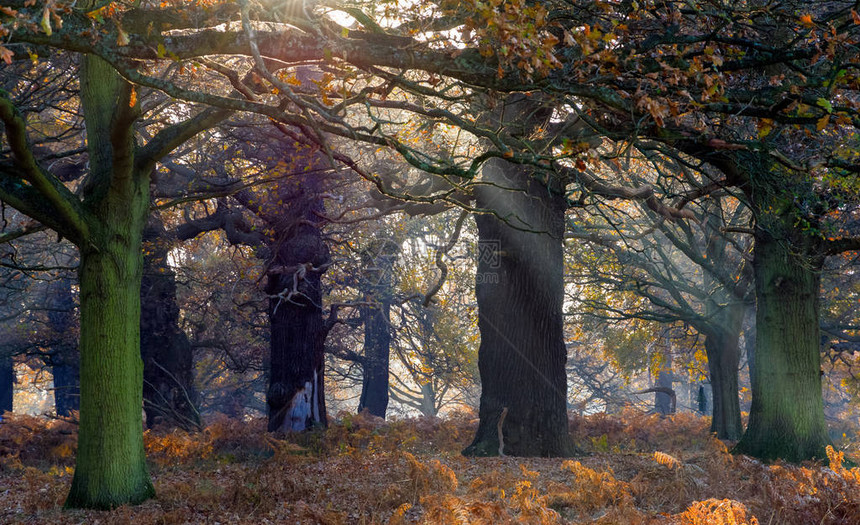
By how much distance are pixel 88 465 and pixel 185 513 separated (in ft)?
4.89

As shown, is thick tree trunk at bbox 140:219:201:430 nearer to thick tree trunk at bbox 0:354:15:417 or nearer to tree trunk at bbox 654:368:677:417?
thick tree trunk at bbox 0:354:15:417

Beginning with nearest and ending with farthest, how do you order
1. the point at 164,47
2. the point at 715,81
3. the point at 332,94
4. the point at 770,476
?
the point at 164,47
the point at 715,81
the point at 332,94
the point at 770,476

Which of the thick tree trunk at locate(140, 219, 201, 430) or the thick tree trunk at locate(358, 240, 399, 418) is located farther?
the thick tree trunk at locate(358, 240, 399, 418)

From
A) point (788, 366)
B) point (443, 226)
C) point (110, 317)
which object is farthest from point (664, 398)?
point (110, 317)

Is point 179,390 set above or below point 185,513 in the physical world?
above

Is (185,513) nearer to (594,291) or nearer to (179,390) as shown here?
(179,390)

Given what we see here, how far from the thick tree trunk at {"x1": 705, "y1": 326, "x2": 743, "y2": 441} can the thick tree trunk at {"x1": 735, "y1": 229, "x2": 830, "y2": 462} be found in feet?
23.0

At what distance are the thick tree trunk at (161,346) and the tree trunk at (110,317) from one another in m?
8.65

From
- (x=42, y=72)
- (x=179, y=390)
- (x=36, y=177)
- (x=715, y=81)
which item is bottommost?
(x=179, y=390)

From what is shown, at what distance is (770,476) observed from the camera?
8.60 m

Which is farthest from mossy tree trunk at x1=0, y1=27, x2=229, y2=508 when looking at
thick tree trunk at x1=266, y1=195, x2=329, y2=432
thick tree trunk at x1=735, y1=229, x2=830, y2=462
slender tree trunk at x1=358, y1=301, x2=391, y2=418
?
slender tree trunk at x1=358, y1=301, x2=391, y2=418

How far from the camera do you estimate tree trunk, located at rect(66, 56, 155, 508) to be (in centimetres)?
725

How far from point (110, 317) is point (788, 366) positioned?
36.3ft

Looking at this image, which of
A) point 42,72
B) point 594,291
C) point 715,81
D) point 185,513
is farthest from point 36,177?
point 594,291
